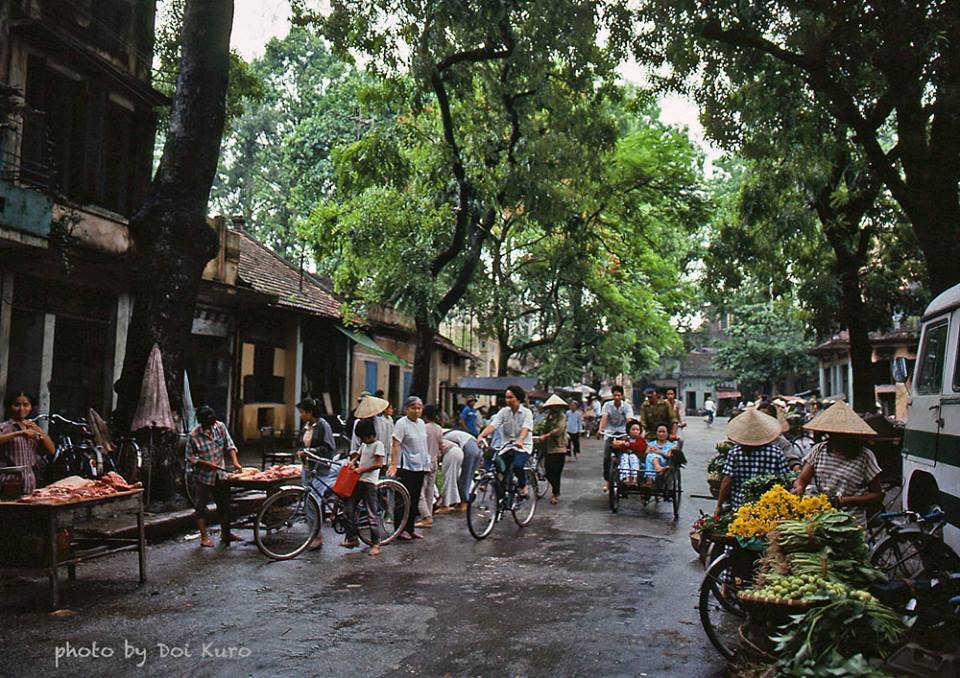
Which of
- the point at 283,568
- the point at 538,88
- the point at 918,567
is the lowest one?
the point at 283,568

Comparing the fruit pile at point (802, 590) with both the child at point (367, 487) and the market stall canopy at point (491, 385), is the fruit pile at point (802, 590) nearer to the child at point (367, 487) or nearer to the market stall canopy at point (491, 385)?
the child at point (367, 487)

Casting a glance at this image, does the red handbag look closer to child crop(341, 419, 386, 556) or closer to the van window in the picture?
child crop(341, 419, 386, 556)

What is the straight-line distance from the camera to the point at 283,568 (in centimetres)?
822

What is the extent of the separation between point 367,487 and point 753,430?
14.3 ft

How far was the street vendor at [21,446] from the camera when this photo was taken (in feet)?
27.1

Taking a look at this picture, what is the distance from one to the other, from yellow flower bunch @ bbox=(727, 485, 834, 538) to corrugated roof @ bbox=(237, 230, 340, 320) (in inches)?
579

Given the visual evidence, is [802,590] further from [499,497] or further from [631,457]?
[631,457]

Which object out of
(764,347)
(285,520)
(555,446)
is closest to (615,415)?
(555,446)

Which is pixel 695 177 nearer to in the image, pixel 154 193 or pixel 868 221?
pixel 868 221

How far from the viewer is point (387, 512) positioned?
1034 cm

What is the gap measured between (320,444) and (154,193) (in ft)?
13.2

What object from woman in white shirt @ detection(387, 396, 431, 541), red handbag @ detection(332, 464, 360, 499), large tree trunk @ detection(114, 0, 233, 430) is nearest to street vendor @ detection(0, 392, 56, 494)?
large tree trunk @ detection(114, 0, 233, 430)

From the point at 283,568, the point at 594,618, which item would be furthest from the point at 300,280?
the point at 594,618

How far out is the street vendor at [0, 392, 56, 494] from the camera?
827 centimetres
